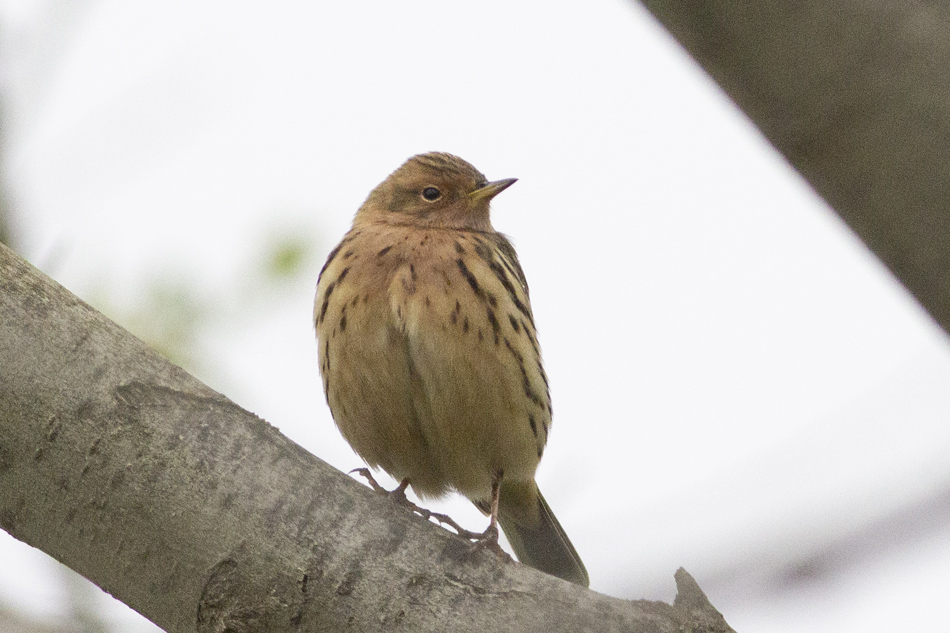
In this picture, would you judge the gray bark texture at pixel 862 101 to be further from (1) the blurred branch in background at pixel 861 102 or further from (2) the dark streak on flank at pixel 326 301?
(2) the dark streak on flank at pixel 326 301

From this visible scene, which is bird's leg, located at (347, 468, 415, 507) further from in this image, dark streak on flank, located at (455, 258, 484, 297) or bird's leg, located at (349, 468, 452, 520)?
dark streak on flank, located at (455, 258, 484, 297)

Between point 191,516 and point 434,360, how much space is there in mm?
2971

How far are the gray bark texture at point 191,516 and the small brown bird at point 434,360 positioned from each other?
2.09m

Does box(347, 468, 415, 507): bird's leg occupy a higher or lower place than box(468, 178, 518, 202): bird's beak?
lower

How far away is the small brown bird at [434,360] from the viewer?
6324 millimetres

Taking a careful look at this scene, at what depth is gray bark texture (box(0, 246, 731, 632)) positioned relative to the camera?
3350mm

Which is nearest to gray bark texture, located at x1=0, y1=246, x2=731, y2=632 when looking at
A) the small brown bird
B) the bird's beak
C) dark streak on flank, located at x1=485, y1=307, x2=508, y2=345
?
the small brown bird

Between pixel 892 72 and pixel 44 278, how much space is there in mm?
2725

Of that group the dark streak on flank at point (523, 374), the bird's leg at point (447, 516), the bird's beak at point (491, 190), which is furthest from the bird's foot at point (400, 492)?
the bird's beak at point (491, 190)

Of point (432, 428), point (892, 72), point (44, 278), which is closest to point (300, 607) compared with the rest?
→ point (44, 278)

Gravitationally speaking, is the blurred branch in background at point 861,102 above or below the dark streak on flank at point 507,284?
below

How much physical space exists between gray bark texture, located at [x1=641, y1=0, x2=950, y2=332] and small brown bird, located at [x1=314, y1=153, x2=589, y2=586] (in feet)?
11.1

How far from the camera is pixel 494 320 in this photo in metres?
6.60

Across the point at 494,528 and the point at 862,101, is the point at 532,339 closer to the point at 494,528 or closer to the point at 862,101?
the point at 494,528
